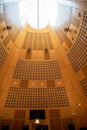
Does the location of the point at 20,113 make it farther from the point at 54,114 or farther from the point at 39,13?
the point at 39,13

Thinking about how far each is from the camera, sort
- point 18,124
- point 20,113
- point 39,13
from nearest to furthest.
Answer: point 18,124, point 20,113, point 39,13

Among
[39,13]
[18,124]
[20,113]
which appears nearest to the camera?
[18,124]

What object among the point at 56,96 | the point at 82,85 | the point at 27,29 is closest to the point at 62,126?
the point at 56,96

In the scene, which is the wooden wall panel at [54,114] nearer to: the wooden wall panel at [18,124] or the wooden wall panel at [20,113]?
the wooden wall panel at [20,113]

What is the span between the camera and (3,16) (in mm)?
9227

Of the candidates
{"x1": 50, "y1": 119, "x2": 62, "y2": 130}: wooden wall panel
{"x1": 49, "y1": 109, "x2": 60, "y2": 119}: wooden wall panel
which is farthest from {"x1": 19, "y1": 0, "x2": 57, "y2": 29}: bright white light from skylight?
{"x1": 50, "y1": 119, "x2": 62, "y2": 130}: wooden wall panel

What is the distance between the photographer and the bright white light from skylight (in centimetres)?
1188

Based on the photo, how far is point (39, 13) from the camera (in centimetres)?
1287

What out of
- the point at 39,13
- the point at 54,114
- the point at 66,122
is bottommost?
the point at 66,122

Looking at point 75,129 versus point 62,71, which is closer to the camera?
point 75,129

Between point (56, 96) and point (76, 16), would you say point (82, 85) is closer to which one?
point (56, 96)

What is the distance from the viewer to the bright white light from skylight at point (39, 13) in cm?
1188

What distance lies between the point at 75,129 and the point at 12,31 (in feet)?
22.1

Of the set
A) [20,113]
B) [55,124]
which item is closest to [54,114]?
[55,124]
